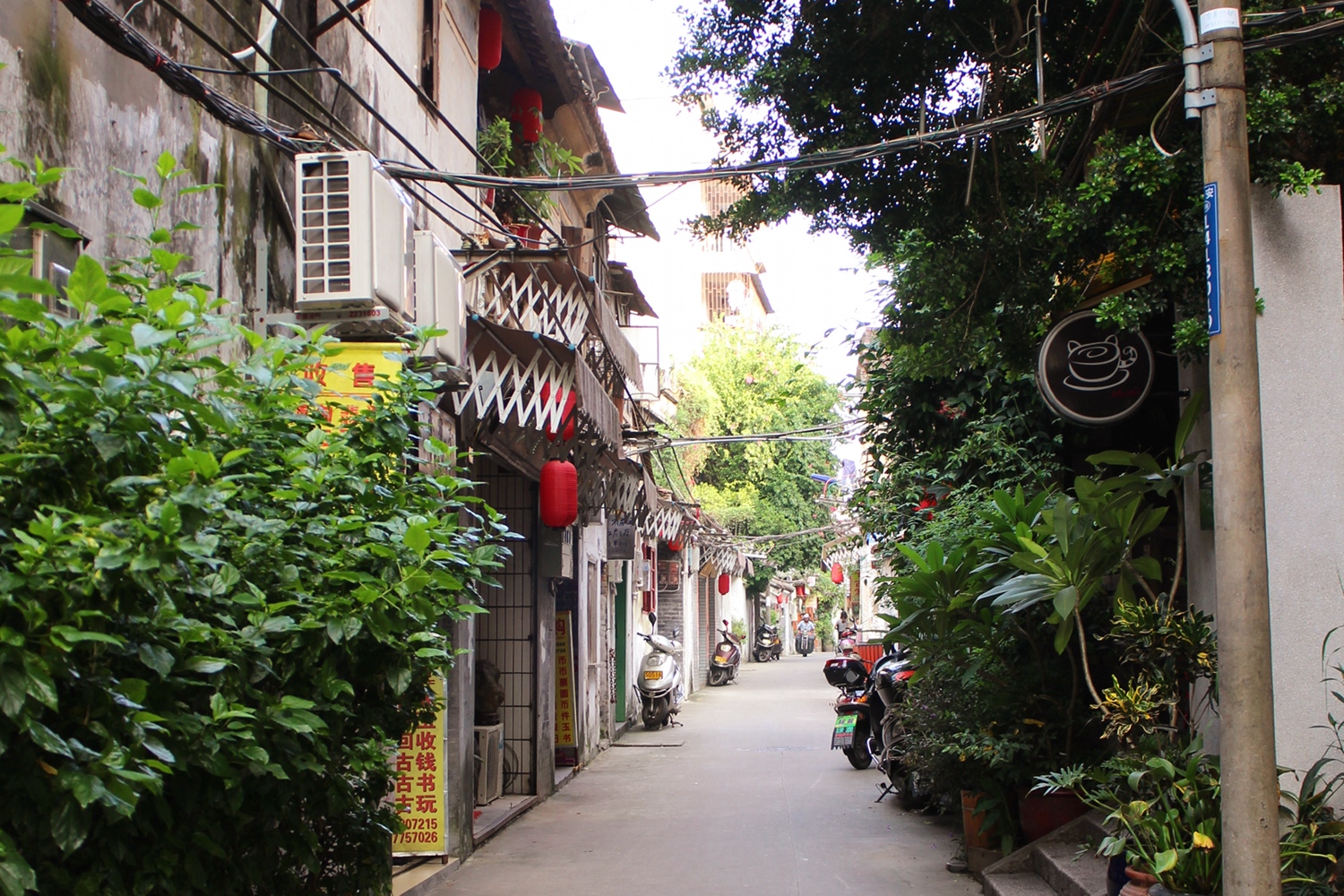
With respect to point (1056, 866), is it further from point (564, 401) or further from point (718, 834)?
point (564, 401)

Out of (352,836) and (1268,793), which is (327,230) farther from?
(1268,793)

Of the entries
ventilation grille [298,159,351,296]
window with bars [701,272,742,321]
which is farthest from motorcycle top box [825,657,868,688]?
window with bars [701,272,742,321]

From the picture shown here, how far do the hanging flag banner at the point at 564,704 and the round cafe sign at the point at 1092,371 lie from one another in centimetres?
852

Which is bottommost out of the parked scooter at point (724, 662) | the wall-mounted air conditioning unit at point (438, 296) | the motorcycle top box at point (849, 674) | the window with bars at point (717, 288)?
the parked scooter at point (724, 662)

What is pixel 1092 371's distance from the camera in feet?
24.5

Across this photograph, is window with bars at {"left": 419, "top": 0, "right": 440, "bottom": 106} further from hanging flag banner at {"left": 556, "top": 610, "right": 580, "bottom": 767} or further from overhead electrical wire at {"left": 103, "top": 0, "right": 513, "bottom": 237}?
hanging flag banner at {"left": 556, "top": 610, "right": 580, "bottom": 767}

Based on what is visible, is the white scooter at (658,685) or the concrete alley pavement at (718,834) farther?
the white scooter at (658,685)

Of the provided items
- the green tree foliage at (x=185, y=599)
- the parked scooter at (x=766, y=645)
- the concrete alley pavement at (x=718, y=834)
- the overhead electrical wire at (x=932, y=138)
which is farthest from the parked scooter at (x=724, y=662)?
the green tree foliage at (x=185, y=599)

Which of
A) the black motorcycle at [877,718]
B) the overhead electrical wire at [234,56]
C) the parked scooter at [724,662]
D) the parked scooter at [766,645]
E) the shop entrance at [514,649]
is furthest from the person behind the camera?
the parked scooter at [766,645]

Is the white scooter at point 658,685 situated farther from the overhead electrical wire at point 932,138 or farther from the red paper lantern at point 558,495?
the overhead electrical wire at point 932,138

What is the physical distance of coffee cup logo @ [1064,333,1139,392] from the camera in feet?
24.3

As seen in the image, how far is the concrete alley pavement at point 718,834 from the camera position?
818 centimetres

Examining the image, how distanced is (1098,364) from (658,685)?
13.3 meters

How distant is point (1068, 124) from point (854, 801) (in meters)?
6.95
